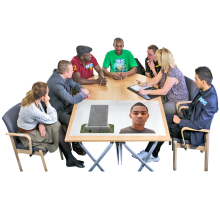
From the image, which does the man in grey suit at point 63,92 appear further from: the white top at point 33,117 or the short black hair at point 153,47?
the short black hair at point 153,47

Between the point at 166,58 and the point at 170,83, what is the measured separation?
1.15 feet

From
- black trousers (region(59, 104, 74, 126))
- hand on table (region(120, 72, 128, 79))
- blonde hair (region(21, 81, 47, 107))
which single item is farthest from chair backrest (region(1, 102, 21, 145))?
hand on table (region(120, 72, 128, 79))

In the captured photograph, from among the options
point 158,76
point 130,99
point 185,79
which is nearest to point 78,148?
point 130,99

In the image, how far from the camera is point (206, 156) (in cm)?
381

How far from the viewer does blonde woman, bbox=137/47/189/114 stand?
413cm

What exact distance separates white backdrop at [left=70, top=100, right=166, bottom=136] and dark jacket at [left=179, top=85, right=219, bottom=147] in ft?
1.26

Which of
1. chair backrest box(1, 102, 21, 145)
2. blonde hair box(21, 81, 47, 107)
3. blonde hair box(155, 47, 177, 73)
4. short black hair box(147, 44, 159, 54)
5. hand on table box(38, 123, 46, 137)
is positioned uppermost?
short black hair box(147, 44, 159, 54)

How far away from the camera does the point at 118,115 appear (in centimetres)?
387

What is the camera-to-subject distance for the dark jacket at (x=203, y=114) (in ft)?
11.6

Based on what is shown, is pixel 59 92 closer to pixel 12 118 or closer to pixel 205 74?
pixel 12 118

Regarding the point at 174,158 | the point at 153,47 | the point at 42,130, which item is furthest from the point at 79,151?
the point at 153,47

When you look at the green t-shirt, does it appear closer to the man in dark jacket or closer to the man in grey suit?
the man in grey suit

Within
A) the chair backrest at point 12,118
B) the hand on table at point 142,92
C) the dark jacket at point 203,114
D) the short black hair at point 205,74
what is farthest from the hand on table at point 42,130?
the short black hair at point 205,74

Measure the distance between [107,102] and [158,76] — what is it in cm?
94
